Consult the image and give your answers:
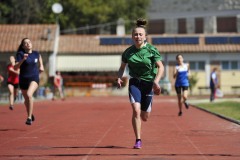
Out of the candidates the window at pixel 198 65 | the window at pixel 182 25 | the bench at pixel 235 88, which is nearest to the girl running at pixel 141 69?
the bench at pixel 235 88

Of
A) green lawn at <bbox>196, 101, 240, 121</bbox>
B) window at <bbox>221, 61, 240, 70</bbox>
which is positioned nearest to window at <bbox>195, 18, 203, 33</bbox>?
window at <bbox>221, 61, 240, 70</bbox>

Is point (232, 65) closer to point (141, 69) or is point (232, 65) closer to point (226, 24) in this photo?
point (226, 24)

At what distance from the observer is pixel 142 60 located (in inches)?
491

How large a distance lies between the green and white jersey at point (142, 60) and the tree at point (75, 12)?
54146mm

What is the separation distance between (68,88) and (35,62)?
40.2 metres

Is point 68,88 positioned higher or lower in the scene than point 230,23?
lower

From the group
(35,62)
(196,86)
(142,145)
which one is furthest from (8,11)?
(142,145)

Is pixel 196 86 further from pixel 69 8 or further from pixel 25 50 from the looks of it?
pixel 25 50

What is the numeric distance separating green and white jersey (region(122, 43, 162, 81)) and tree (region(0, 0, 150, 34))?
54146 millimetres

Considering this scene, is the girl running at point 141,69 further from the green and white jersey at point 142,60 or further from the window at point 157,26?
the window at point 157,26

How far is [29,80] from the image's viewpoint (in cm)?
1692

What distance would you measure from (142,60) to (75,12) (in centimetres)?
5651

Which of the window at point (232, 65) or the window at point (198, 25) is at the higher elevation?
the window at point (198, 25)

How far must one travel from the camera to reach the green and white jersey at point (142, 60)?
12484 mm
